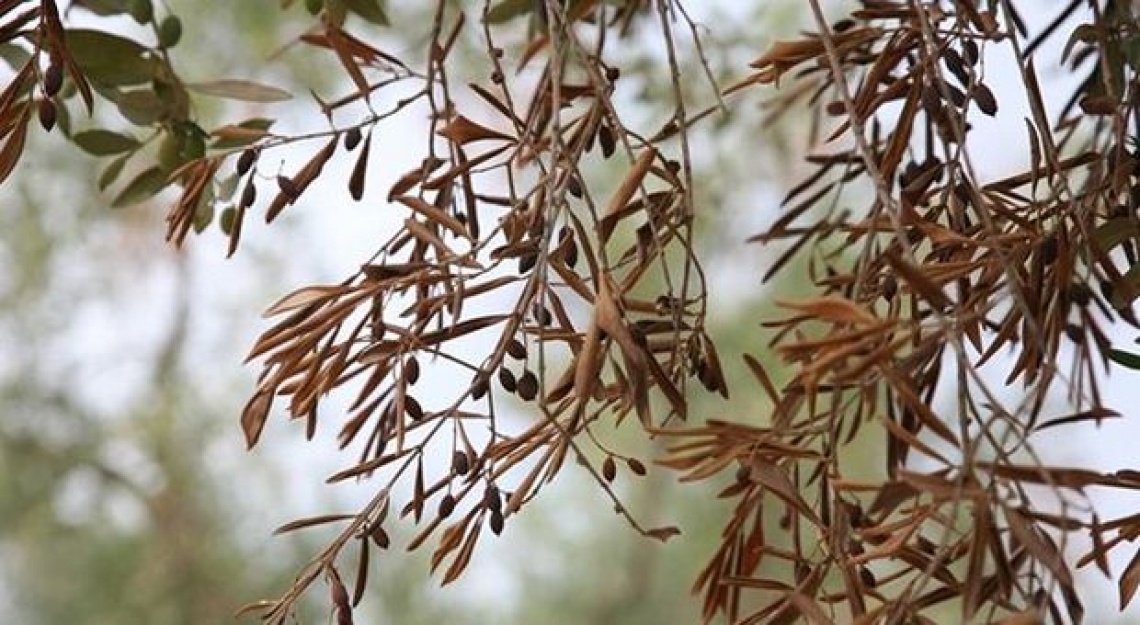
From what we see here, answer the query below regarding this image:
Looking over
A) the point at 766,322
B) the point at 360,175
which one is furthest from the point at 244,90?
the point at 766,322

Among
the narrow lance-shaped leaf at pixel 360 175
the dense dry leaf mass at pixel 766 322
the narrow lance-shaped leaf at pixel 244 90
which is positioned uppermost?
the narrow lance-shaped leaf at pixel 244 90

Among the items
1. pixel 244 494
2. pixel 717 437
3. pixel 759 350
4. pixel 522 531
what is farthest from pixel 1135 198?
pixel 522 531

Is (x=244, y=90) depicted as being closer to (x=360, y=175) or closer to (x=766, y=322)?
(x=360, y=175)

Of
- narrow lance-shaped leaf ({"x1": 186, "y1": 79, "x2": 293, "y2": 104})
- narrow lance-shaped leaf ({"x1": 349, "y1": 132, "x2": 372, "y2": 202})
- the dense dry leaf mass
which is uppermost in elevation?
narrow lance-shaped leaf ({"x1": 186, "y1": 79, "x2": 293, "y2": 104})

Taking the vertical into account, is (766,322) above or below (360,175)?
below

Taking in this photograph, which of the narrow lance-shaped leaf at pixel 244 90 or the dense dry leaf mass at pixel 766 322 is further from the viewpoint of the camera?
the narrow lance-shaped leaf at pixel 244 90

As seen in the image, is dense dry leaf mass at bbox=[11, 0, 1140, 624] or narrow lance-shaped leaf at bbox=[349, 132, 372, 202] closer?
dense dry leaf mass at bbox=[11, 0, 1140, 624]

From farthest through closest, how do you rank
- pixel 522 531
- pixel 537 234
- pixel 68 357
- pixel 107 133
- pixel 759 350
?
pixel 522 531
pixel 68 357
pixel 759 350
pixel 107 133
pixel 537 234

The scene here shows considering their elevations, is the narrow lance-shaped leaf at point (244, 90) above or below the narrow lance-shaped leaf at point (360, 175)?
above

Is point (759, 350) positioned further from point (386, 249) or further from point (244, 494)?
point (386, 249)

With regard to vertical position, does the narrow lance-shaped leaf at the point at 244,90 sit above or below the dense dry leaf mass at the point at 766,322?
above

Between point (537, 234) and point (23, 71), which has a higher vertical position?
point (23, 71)
